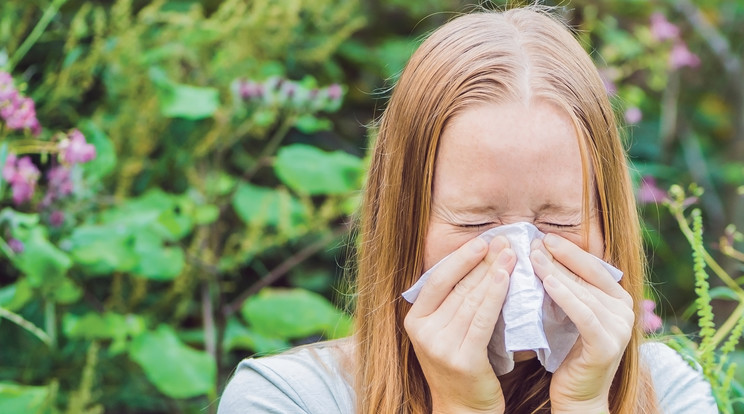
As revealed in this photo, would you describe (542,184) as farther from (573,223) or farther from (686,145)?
(686,145)

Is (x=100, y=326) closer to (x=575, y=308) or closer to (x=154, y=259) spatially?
(x=154, y=259)

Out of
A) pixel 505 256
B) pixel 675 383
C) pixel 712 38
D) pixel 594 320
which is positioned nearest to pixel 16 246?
pixel 505 256

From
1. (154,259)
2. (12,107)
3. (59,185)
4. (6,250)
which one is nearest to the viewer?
(12,107)

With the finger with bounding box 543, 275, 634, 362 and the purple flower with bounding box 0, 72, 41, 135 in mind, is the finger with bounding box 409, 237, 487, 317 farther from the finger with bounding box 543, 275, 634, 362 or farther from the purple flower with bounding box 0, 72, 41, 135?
the purple flower with bounding box 0, 72, 41, 135

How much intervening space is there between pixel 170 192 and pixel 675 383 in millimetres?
1495

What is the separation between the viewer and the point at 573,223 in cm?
126

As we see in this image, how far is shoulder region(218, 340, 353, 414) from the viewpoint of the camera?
4.57ft

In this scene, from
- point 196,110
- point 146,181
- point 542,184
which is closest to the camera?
point 542,184

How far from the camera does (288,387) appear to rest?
1.40 metres

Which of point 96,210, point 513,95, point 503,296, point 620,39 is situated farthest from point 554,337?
point 620,39

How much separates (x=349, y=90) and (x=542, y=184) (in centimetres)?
201

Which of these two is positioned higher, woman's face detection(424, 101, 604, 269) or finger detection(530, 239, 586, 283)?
woman's face detection(424, 101, 604, 269)

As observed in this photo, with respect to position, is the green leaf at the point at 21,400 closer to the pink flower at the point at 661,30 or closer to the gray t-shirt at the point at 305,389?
the gray t-shirt at the point at 305,389

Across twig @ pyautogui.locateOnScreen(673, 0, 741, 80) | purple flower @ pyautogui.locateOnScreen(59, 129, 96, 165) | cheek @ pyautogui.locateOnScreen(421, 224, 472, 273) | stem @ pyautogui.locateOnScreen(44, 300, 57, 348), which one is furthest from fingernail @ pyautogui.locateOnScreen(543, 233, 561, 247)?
twig @ pyautogui.locateOnScreen(673, 0, 741, 80)
